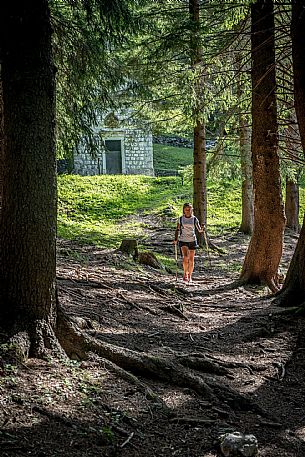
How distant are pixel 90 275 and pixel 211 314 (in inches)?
98.7

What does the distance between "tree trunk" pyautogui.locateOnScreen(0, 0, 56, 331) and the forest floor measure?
601 mm

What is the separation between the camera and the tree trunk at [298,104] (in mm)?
6936

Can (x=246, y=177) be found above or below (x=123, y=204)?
above

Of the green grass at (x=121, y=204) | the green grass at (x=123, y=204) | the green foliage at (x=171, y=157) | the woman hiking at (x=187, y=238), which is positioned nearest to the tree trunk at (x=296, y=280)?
the woman hiking at (x=187, y=238)

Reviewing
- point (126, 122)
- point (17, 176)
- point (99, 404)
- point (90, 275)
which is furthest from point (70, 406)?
point (126, 122)

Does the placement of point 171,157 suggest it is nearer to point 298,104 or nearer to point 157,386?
point 298,104

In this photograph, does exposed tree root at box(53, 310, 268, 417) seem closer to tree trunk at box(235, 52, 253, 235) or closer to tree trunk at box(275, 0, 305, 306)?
tree trunk at box(275, 0, 305, 306)

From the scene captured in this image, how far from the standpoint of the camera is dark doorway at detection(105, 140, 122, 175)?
3200 centimetres

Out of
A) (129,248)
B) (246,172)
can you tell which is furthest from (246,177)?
(129,248)

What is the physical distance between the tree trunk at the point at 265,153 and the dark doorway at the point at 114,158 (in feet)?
75.1

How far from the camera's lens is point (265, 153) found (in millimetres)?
9328

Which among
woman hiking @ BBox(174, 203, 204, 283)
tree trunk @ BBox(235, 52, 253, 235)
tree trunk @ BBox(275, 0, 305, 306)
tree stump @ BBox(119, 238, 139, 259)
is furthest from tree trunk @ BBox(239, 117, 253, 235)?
tree trunk @ BBox(275, 0, 305, 306)

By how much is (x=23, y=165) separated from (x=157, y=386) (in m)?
2.33

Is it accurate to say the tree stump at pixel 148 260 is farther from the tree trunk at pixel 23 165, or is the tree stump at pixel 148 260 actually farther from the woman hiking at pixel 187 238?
the tree trunk at pixel 23 165
